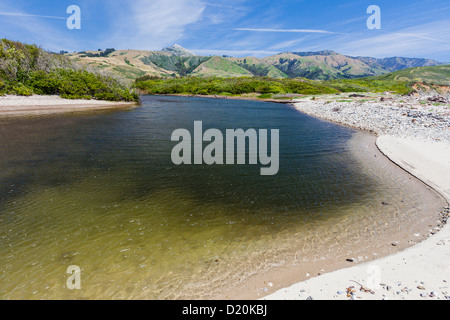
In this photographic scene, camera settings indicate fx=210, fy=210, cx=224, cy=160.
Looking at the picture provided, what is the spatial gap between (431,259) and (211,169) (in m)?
12.6

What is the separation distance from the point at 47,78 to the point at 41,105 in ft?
49.2

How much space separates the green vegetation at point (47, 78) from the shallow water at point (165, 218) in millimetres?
48118

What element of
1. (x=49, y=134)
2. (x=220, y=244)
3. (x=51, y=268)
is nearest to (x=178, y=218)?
(x=220, y=244)

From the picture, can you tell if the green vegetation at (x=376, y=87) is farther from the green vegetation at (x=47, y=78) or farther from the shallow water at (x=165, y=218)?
the shallow water at (x=165, y=218)

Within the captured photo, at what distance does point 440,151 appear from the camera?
19359 millimetres

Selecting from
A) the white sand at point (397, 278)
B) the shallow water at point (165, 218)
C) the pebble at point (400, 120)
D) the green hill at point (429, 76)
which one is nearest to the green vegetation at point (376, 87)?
the green hill at point (429, 76)

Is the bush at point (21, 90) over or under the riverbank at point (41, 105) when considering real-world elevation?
over

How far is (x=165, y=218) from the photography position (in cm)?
1020

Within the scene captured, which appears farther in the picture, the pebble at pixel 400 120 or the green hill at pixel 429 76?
the green hill at pixel 429 76

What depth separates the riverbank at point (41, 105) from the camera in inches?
1591

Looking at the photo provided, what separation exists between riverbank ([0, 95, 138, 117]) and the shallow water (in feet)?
98.7

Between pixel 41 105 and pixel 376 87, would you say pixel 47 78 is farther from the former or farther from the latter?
pixel 376 87

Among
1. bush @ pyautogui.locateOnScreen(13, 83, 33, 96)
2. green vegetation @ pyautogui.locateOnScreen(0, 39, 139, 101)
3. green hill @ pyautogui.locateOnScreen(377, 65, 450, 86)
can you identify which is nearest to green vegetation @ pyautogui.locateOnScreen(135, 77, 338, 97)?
green vegetation @ pyautogui.locateOnScreen(0, 39, 139, 101)

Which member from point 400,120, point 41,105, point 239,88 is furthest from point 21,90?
point 239,88
